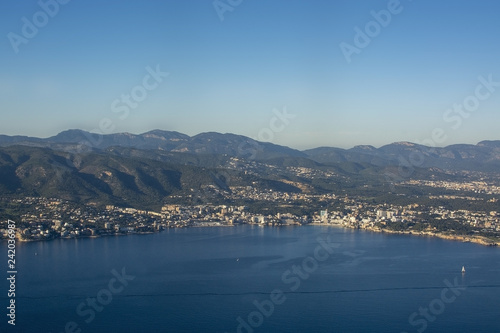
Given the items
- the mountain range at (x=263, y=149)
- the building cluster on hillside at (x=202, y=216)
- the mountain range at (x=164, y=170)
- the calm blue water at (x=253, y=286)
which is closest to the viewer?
the calm blue water at (x=253, y=286)

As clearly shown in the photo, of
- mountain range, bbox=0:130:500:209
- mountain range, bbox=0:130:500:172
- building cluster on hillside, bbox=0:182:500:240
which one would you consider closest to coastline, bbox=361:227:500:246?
building cluster on hillside, bbox=0:182:500:240

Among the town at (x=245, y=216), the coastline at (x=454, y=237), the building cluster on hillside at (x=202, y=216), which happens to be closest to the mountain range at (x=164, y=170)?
the town at (x=245, y=216)

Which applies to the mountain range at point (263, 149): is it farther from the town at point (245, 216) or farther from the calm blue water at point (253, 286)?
the calm blue water at point (253, 286)

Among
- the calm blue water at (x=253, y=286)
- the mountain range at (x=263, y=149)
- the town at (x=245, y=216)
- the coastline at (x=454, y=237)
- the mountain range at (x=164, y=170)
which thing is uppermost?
the mountain range at (x=263, y=149)

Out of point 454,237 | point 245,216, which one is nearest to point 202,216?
point 245,216

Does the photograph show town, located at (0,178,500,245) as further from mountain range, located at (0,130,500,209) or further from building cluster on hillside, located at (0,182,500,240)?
mountain range, located at (0,130,500,209)

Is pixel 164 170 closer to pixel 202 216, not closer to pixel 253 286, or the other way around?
pixel 202 216

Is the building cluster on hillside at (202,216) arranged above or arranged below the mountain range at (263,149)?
below

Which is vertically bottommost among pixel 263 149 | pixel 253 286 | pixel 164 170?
pixel 253 286

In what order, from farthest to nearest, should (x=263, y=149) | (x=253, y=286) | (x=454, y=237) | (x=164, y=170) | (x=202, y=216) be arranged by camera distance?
(x=263, y=149) → (x=164, y=170) → (x=202, y=216) → (x=454, y=237) → (x=253, y=286)

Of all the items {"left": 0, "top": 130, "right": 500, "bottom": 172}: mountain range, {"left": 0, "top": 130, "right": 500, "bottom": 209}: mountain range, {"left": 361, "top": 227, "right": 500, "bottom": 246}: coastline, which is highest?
{"left": 0, "top": 130, "right": 500, "bottom": 172}: mountain range
